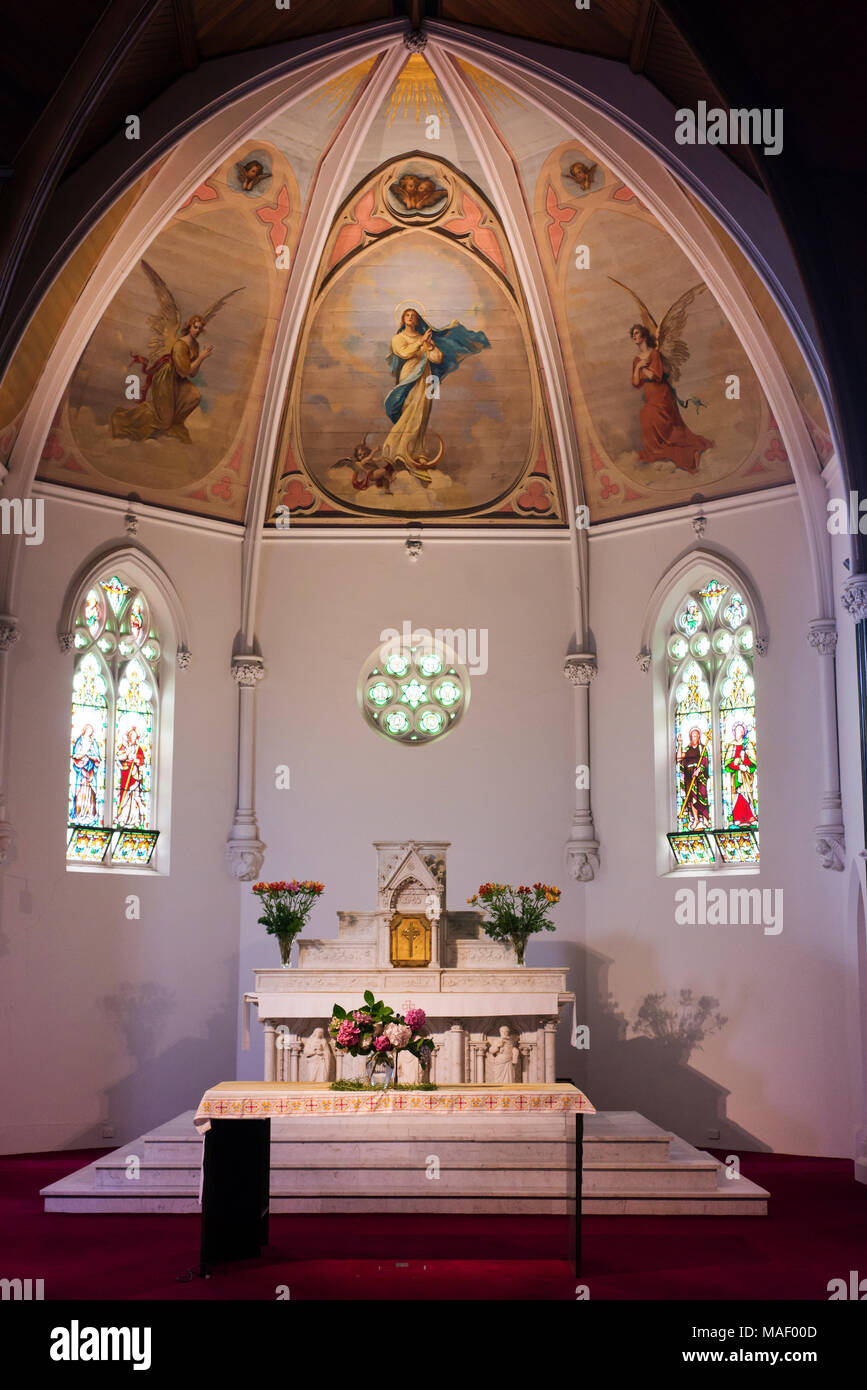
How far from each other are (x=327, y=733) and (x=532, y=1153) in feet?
25.0

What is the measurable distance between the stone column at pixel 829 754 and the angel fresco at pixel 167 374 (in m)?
8.91

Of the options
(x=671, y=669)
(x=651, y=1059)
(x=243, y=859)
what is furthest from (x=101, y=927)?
(x=671, y=669)

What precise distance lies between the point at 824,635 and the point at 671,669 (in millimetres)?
2663

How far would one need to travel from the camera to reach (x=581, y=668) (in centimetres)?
1875

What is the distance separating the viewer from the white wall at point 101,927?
16.4 m

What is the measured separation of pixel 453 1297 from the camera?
888cm

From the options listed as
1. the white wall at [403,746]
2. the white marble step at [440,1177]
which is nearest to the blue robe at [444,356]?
the white wall at [403,746]

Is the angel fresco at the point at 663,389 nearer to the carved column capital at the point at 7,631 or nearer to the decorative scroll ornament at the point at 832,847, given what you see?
the decorative scroll ornament at the point at 832,847

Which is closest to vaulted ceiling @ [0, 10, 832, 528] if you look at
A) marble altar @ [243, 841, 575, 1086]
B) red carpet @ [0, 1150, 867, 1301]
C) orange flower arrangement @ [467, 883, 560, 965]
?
orange flower arrangement @ [467, 883, 560, 965]

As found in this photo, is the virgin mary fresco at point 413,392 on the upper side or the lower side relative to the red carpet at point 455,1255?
upper

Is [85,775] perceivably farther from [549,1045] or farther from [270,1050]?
[549,1045]

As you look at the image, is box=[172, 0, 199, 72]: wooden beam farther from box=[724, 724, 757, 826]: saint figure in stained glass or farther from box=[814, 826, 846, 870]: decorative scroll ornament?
box=[814, 826, 846, 870]: decorative scroll ornament

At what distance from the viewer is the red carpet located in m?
9.20

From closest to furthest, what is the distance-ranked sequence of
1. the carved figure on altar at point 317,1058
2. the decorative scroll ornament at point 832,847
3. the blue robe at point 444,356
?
the carved figure on altar at point 317,1058 < the decorative scroll ornament at point 832,847 < the blue robe at point 444,356
